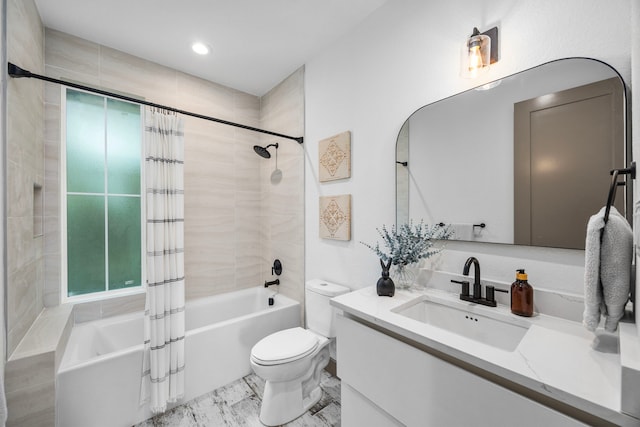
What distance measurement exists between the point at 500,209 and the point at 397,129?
0.76 metres

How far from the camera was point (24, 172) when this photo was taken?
4.91ft

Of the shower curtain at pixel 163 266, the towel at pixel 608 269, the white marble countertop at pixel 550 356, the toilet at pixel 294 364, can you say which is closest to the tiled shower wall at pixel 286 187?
the toilet at pixel 294 364

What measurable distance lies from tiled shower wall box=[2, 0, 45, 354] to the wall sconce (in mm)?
2263

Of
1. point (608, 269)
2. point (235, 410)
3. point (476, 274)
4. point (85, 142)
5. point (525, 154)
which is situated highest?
point (85, 142)

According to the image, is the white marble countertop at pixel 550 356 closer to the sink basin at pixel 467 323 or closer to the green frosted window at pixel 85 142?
the sink basin at pixel 467 323

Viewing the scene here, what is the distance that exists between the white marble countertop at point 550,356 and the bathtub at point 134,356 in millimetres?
1317

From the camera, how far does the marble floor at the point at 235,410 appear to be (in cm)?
166

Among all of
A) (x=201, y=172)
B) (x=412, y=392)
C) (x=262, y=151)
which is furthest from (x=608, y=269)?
(x=201, y=172)

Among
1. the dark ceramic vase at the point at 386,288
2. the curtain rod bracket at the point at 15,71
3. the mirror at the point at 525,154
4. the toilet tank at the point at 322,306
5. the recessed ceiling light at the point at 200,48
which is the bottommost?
the toilet tank at the point at 322,306

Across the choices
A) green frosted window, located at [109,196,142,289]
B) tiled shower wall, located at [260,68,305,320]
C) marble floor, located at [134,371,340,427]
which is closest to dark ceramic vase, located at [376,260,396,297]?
marble floor, located at [134,371,340,427]

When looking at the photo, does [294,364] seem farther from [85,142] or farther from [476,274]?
[85,142]

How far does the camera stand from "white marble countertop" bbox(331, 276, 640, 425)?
65cm

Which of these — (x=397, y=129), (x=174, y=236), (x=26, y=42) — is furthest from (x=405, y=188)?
(x=26, y=42)

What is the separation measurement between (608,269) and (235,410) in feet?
6.79
